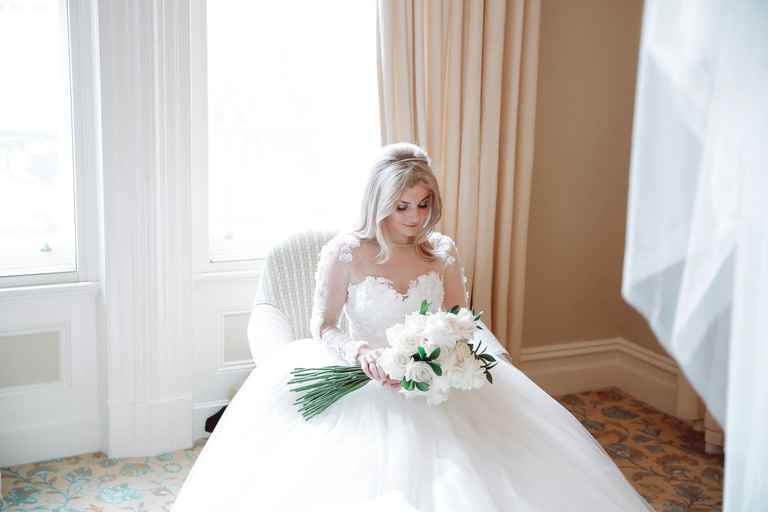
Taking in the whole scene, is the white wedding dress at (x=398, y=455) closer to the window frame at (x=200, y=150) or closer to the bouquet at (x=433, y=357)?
the bouquet at (x=433, y=357)

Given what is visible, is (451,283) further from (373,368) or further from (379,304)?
(373,368)

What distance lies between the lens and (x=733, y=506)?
3.16 feet

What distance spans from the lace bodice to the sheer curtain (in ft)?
5.54

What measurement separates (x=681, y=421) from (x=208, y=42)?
3162 millimetres

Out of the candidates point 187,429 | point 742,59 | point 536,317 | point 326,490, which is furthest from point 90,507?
A: point 742,59

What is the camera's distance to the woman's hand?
7.29 ft

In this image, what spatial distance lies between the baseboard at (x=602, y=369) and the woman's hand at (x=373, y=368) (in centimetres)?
219

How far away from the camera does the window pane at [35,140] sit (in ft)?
10.4

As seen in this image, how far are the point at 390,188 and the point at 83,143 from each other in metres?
1.55

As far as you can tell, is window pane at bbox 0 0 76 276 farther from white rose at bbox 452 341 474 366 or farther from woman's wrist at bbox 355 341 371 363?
white rose at bbox 452 341 474 366

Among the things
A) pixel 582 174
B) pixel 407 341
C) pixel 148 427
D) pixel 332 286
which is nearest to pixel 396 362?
pixel 407 341

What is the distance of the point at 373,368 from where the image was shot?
2.24 metres

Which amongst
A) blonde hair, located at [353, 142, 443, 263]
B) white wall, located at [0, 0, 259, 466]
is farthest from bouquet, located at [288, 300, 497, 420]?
white wall, located at [0, 0, 259, 466]

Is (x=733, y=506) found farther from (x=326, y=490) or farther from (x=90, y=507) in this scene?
(x=90, y=507)
